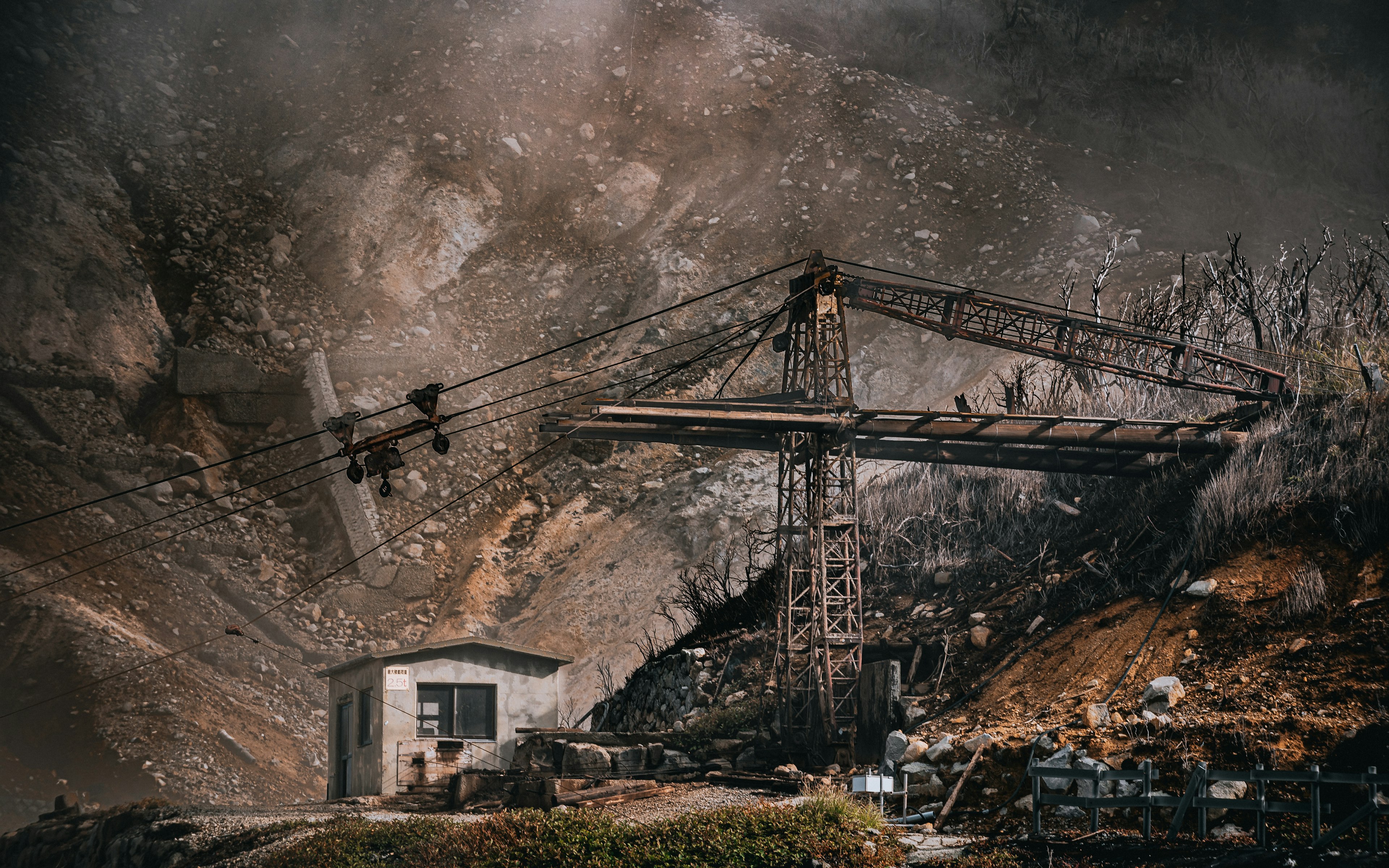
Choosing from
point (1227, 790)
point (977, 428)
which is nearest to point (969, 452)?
point (977, 428)

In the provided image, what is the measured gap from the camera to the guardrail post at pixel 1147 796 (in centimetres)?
980

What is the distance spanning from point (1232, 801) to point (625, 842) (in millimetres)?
6092

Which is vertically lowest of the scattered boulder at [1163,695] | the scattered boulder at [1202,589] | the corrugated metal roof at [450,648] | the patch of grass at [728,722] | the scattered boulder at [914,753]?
the scattered boulder at [914,753]

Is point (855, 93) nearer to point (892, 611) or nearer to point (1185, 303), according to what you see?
point (1185, 303)

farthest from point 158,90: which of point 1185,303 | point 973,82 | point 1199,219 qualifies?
point 1199,219

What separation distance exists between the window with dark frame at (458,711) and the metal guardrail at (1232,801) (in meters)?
10.8

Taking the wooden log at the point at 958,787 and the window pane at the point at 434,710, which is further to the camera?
the window pane at the point at 434,710

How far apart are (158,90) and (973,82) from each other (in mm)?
32701

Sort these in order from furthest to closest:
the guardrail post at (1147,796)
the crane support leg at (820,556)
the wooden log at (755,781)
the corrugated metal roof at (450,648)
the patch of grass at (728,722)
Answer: the patch of grass at (728,722)
the corrugated metal roof at (450,648)
the crane support leg at (820,556)
the wooden log at (755,781)
the guardrail post at (1147,796)

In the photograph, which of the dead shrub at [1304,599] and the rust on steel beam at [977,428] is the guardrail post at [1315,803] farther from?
the rust on steel beam at [977,428]

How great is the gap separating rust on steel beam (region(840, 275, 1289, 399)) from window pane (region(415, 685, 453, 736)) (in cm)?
1013

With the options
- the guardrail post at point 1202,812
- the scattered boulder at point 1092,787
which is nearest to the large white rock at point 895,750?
the scattered boulder at point 1092,787

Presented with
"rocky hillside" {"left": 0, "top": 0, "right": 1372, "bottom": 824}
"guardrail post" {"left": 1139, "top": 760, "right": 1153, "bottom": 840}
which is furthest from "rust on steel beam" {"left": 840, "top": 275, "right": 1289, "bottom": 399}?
"rocky hillside" {"left": 0, "top": 0, "right": 1372, "bottom": 824}

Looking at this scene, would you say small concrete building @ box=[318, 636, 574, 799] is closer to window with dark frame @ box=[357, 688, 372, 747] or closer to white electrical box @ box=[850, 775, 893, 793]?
window with dark frame @ box=[357, 688, 372, 747]
